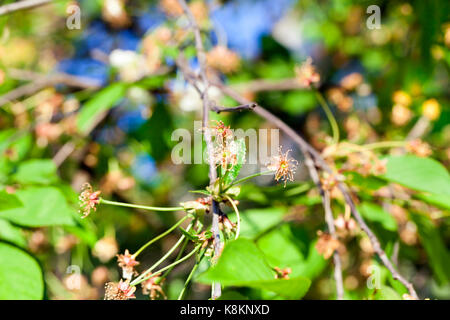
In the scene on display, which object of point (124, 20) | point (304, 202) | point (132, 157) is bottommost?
point (304, 202)

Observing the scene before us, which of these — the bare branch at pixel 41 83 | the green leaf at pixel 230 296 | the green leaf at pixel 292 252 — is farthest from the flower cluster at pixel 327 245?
the bare branch at pixel 41 83

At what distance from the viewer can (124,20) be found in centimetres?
198

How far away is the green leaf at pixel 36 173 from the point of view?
0.95 metres

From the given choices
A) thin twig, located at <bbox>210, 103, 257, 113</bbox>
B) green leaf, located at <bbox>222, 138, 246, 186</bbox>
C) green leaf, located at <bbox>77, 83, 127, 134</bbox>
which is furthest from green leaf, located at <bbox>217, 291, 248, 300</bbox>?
green leaf, located at <bbox>77, 83, 127, 134</bbox>

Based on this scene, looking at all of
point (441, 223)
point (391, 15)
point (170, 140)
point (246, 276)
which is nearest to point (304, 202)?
point (246, 276)

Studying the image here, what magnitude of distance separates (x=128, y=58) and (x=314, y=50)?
2309 millimetres

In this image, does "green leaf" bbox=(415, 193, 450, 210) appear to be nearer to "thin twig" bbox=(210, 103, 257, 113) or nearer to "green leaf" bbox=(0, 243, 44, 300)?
"thin twig" bbox=(210, 103, 257, 113)

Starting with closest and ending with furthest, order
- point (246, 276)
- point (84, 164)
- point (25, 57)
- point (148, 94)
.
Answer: point (246, 276) → point (148, 94) → point (84, 164) → point (25, 57)

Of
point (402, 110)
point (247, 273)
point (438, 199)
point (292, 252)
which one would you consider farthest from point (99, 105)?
point (402, 110)

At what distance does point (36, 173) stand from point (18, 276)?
37 centimetres

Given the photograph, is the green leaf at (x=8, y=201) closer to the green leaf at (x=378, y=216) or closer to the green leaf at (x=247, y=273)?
the green leaf at (x=247, y=273)

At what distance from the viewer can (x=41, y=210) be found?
31.5 inches

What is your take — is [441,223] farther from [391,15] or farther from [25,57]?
[25,57]

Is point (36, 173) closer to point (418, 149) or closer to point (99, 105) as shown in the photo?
point (99, 105)
